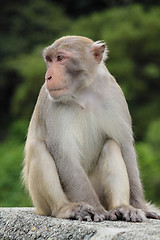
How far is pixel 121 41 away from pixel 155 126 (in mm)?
3877

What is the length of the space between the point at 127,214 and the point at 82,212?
46cm

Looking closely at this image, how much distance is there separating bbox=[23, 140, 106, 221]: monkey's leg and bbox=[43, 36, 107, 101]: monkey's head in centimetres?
63

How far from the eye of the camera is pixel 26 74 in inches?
852

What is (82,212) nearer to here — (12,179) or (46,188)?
(46,188)

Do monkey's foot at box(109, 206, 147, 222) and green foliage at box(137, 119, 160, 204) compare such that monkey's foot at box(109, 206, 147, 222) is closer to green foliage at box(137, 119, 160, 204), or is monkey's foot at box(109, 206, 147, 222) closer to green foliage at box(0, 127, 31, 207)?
green foliage at box(0, 127, 31, 207)

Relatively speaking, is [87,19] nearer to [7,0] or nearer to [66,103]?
[7,0]

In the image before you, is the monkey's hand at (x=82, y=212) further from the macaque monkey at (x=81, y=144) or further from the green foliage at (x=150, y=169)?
the green foliage at (x=150, y=169)

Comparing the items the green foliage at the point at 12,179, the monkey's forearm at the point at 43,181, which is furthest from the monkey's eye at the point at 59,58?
the green foliage at the point at 12,179

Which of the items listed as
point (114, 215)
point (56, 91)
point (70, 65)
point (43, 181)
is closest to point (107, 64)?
point (70, 65)

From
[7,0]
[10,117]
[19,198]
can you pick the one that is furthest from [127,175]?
[7,0]

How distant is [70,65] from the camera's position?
7.20 metres

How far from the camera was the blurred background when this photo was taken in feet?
56.6

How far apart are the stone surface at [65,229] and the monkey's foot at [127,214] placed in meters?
0.11

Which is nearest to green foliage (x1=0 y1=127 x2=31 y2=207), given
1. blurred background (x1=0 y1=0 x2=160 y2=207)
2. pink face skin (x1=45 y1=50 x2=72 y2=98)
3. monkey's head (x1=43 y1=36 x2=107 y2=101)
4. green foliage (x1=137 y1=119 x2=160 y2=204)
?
blurred background (x1=0 y1=0 x2=160 y2=207)
